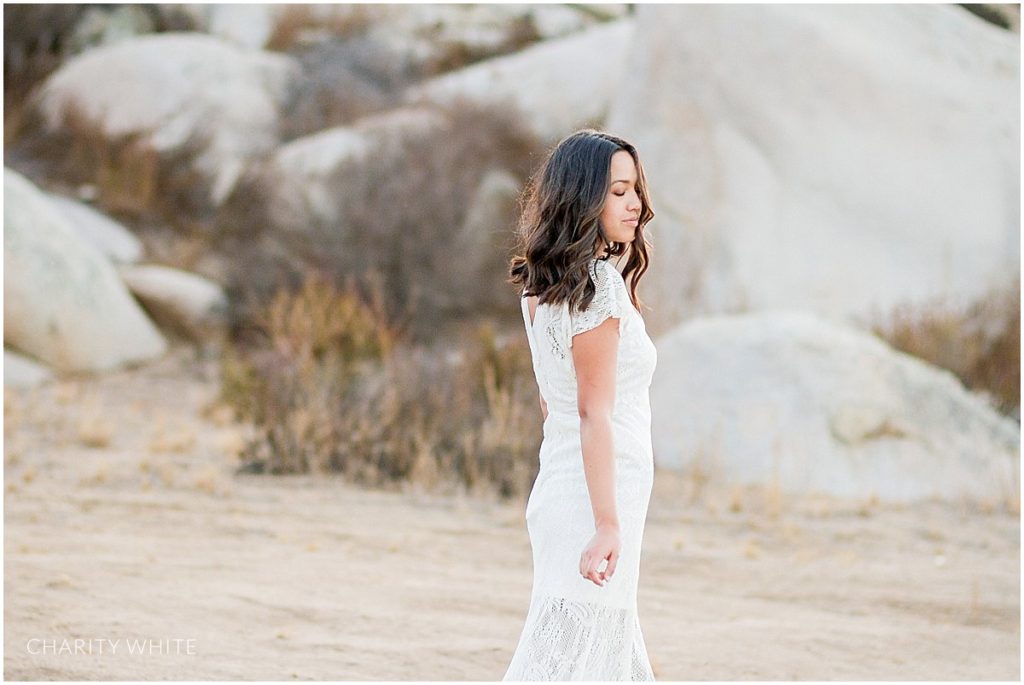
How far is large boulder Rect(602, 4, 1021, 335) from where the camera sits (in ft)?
30.9

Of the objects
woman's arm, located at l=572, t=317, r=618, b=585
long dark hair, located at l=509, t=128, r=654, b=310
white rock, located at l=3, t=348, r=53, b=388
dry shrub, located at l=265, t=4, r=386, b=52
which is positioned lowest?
dry shrub, located at l=265, t=4, r=386, b=52

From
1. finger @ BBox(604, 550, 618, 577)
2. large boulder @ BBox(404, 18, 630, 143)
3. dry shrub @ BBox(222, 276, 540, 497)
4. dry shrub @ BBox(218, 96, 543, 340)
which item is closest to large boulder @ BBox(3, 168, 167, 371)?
dry shrub @ BBox(218, 96, 543, 340)

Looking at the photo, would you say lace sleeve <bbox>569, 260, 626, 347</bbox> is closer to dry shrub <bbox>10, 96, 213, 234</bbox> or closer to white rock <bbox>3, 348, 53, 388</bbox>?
white rock <bbox>3, 348, 53, 388</bbox>

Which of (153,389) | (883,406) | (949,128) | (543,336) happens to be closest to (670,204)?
(949,128)

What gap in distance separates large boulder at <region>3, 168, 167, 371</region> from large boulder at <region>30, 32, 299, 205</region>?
129 inches

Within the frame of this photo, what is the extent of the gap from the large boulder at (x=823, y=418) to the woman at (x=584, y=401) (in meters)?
4.59

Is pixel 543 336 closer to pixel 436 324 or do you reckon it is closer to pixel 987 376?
pixel 987 376

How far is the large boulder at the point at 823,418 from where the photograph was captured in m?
7.45

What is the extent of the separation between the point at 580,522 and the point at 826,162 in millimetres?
7554

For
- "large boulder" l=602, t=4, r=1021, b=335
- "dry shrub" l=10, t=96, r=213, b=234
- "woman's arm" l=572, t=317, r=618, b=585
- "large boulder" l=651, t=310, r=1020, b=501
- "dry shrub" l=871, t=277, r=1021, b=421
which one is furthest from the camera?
"dry shrub" l=10, t=96, r=213, b=234

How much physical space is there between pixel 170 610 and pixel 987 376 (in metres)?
6.32

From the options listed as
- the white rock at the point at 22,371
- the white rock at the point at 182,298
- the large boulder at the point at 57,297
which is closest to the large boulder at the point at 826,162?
the white rock at the point at 182,298

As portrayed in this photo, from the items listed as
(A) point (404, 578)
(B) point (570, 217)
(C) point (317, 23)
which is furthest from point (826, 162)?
(C) point (317, 23)

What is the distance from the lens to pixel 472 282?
12.1 meters
